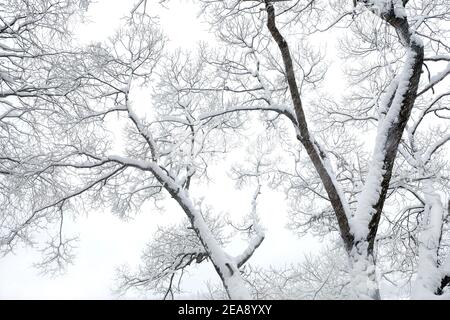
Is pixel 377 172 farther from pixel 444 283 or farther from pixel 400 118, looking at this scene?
pixel 444 283

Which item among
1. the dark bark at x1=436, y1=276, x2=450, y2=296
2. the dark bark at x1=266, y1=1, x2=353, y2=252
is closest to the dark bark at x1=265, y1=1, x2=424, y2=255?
the dark bark at x1=266, y1=1, x2=353, y2=252

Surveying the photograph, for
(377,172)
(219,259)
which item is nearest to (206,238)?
(219,259)

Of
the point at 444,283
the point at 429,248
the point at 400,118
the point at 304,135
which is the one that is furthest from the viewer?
the point at 429,248

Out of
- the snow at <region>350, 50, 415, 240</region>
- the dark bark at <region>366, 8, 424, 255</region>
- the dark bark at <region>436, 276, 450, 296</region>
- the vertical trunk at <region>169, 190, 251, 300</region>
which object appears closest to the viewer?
the dark bark at <region>366, 8, 424, 255</region>

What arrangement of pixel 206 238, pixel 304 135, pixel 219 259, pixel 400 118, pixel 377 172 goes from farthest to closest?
pixel 206 238 < pixel 219 259 < pixel 304 135 < pixel 377 172 < pixel 400 118

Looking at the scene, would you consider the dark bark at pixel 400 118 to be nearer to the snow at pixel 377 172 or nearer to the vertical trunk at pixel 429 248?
the snow at pixel 377 172

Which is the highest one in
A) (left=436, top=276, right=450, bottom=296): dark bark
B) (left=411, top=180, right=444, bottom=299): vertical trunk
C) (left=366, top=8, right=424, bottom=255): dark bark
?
(left=366, top=8, right=424, bottom=255): dark bark

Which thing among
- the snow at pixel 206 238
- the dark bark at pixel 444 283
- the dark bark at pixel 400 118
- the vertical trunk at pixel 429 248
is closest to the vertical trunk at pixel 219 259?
the snow at pixel 206 238

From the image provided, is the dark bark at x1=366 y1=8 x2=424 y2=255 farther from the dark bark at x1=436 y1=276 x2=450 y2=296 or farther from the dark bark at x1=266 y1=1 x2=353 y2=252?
the dark bark at x1=436 y1=276 x2=450 y2=296

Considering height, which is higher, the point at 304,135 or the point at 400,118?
the point at 304,135
